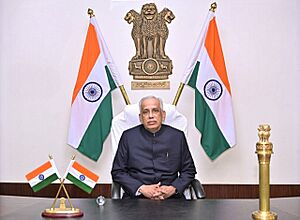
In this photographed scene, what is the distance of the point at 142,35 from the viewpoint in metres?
4.42

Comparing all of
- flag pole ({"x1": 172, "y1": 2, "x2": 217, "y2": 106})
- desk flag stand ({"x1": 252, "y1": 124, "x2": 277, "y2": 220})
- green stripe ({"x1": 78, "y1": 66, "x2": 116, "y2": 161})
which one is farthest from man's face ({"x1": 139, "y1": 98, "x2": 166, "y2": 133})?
desk flag stand ({"x1": 252, "y1": 124, "x2": 277, "y2": 220})

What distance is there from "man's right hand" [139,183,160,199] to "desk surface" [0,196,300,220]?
74 centimetres

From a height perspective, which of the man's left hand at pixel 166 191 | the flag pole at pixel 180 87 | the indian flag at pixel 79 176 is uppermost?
the flag pole at pixel 180 87

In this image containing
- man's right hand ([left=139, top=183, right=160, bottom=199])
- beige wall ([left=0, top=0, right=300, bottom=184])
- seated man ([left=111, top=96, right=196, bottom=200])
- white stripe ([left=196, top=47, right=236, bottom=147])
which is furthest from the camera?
beige wall ([left=0, top=0, right=300, bottom=184])

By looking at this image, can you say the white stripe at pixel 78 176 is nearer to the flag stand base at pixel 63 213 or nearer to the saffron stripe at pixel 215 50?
the flag stand base at pixel 63 213

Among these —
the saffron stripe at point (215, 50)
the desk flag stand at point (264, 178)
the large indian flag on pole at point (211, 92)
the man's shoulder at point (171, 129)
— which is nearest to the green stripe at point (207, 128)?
the large indian flag on pole at point (211, 92)

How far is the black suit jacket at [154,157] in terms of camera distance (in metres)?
3.34

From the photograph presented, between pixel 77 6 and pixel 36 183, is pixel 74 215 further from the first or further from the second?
pixel 77 6

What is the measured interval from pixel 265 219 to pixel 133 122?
197 cm

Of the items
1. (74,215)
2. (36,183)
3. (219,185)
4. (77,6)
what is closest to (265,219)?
(74,215)

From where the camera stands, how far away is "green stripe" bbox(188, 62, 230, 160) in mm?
4176

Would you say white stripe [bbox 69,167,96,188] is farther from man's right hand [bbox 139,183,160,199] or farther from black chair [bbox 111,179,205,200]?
man's right hand [bbox 139,183,160,199]

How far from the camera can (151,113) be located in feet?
11.1

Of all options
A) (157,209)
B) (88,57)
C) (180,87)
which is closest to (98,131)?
(88,57)
